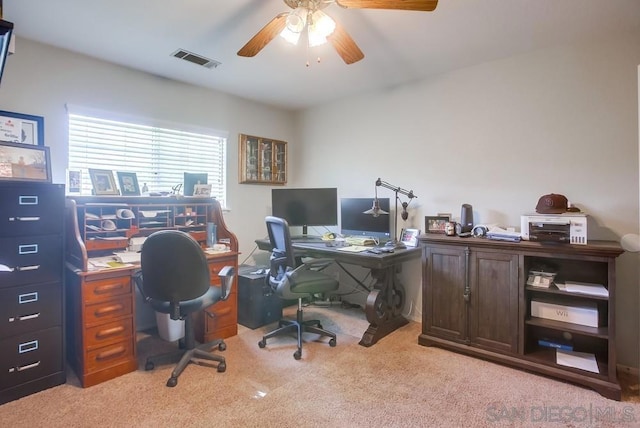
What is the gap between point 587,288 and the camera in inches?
88.1

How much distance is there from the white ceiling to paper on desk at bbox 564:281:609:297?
1752 millimetres

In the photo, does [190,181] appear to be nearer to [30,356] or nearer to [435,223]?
[30,356]

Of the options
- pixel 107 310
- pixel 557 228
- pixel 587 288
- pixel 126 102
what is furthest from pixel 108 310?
pixel 587 288

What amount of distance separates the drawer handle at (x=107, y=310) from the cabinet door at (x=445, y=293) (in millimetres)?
2313

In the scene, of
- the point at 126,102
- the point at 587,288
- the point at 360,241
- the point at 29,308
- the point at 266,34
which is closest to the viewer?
the point at 266,34

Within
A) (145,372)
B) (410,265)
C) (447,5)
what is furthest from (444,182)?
(145,372)

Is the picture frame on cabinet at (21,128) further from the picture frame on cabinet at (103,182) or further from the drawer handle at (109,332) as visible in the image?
the drawer handle at (109,332)

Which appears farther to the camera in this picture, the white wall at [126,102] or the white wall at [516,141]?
the white wall at [126,102]

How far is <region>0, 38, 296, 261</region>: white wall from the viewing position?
249cm

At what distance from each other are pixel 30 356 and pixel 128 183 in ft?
4.43

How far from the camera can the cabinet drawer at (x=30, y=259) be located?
2.01m

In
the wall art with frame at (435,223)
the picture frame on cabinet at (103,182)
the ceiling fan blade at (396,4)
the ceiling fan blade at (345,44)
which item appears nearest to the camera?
the ceiling fan blade at (396,4)

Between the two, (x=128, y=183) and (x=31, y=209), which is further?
(x=128, y=183)

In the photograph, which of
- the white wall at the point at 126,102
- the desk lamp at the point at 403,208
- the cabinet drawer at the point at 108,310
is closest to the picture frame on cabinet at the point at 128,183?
the white wall at the point at 126,102
